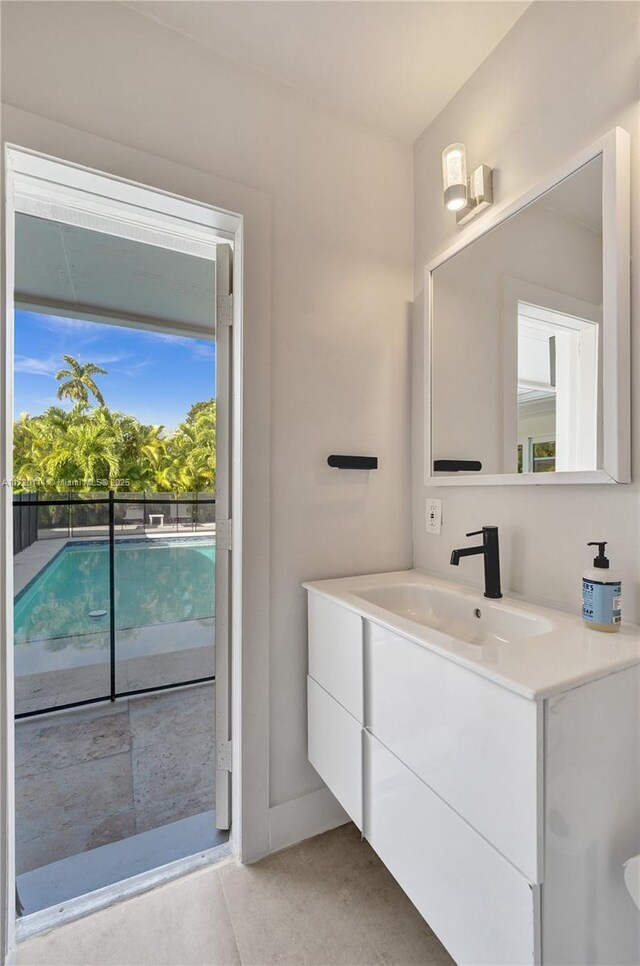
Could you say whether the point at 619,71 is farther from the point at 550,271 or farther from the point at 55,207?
the point at 55,207

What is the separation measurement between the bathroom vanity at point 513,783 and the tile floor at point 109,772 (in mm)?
950

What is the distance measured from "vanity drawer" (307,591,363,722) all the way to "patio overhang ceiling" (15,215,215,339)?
4.27 ft

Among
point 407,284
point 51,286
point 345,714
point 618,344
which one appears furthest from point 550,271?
point 51,286

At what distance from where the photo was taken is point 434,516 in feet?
5.19

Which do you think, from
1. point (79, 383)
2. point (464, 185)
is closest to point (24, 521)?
point (79, 383)

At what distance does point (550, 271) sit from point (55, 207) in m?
1.50

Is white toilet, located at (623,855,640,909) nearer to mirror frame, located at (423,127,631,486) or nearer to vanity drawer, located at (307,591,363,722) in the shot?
vanity drawer, located at (307,591,363,722)

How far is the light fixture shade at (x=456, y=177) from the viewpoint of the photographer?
1.35 meters

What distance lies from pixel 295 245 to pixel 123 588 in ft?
5.60

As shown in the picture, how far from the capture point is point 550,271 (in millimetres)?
1151

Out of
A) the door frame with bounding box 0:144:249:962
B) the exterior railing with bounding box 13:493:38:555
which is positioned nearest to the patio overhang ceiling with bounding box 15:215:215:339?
the door frame with bounding box 0:144:249:962

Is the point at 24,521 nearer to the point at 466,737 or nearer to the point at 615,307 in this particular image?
the point at 466,737

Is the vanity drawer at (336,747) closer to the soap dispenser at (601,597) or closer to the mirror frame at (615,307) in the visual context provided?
the soap dispenser at (601,597)

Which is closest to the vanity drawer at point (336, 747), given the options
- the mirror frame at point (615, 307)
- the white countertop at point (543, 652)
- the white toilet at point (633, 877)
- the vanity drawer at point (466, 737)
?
the vanity drawer at point (466, 737)
